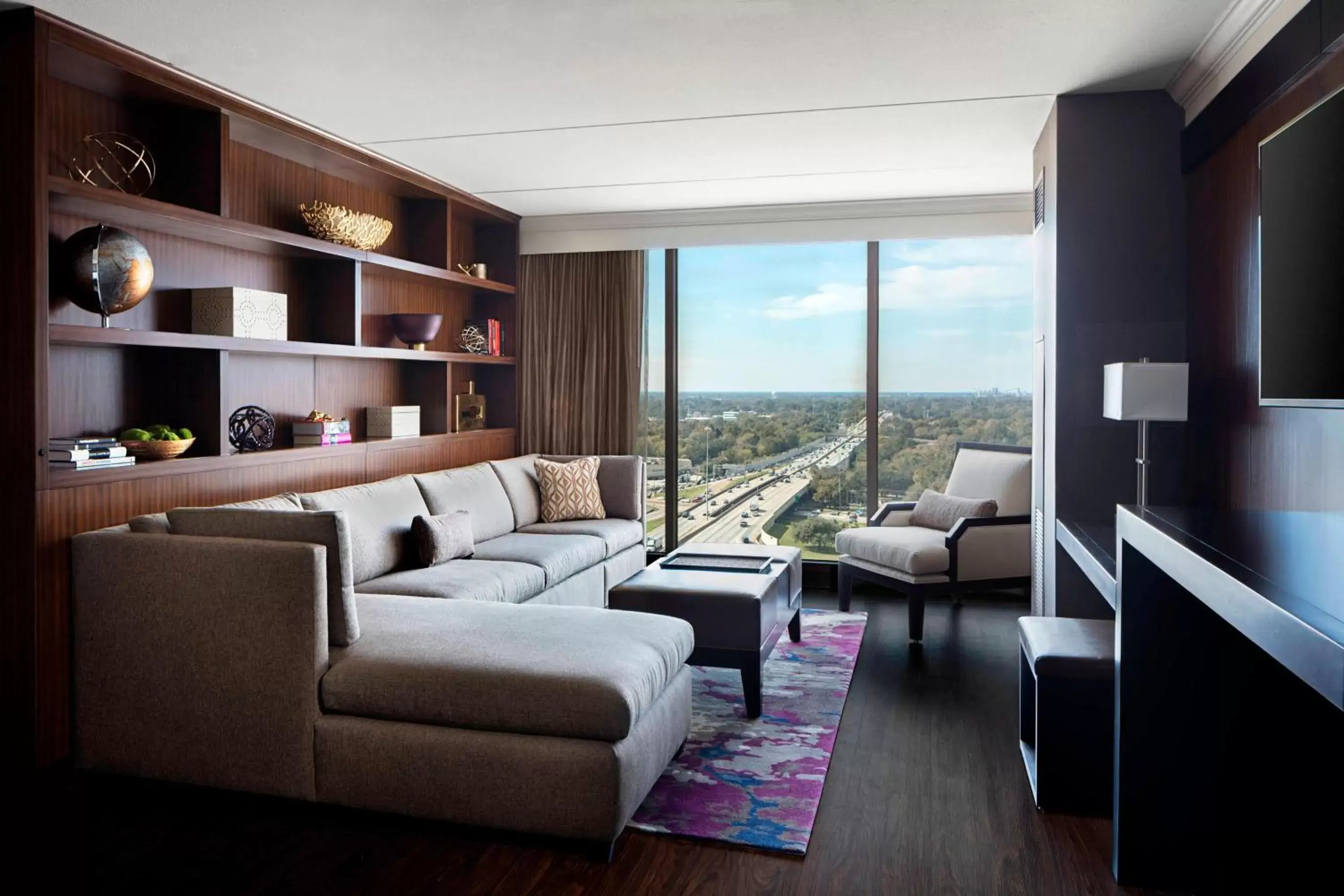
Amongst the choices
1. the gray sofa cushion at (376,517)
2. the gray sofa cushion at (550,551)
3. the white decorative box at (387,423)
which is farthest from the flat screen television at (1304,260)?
the white decorative box at (387,423)

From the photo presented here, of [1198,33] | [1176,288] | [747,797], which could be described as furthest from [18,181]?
[1176,288]

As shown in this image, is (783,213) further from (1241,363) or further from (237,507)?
(237,507)

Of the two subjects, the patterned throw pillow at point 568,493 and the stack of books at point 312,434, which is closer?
the stack of books at point 312,434

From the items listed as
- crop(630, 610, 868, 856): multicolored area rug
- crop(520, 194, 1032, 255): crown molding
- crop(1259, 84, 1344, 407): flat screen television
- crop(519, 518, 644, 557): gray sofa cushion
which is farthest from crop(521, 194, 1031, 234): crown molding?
crop(1259, 84, 1344, 407): flat screen television

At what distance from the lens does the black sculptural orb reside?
4242 mm

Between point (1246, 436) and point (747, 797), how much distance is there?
201 cm

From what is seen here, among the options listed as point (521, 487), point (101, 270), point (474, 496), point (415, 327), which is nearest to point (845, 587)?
point (521, 487)

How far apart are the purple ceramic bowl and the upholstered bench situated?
3.91 m

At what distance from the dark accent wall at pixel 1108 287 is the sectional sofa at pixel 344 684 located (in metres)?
1.83

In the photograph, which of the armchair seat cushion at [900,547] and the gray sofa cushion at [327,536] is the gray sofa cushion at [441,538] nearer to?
the gray sofa cushion at [327,536]

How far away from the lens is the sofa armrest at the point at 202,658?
107 inches

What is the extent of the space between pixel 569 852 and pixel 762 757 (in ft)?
2.99

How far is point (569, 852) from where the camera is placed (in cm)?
252

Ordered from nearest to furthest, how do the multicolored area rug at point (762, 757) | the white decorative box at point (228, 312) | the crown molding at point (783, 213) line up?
the multicolored area rug at point (762, 757) → the white decorative box at point (228, 312) → the crown molding at point (783, 213)
